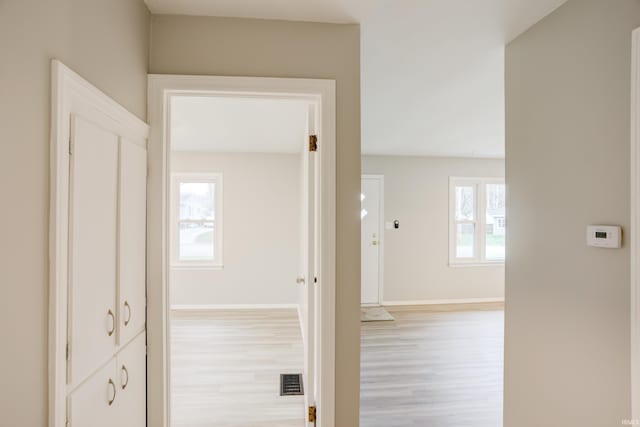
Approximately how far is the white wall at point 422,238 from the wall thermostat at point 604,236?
171 inches

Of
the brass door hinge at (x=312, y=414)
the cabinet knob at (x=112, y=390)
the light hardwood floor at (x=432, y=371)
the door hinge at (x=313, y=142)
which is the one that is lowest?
the light hardwood floor at (x=432, y=371)

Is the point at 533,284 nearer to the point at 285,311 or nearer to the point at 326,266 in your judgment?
the point at 326,266

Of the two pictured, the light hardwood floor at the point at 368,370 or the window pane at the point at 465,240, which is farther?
the window pane at the point at 465,240

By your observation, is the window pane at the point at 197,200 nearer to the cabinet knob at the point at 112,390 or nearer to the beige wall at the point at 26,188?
the cabinet knob at the point at 112,390

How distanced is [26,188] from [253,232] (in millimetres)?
4600

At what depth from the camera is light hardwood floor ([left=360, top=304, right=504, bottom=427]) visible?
255 centimetres

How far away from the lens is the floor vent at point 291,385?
280 centimetres

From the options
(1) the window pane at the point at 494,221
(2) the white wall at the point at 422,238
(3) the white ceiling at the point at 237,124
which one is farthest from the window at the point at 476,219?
(3) the white ceiling at the point at 237,124

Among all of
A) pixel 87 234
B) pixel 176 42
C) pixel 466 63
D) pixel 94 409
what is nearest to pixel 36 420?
pixel 94 409

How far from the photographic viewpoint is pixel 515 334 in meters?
2.02

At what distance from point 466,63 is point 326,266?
169 cm

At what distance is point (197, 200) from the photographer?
17.9 feet

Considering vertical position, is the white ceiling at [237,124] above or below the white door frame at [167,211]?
above

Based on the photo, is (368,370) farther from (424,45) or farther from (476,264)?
(476,264)
